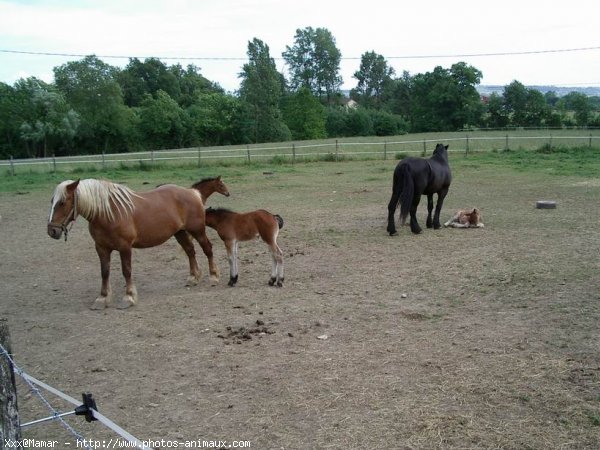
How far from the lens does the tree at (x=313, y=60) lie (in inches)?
3246

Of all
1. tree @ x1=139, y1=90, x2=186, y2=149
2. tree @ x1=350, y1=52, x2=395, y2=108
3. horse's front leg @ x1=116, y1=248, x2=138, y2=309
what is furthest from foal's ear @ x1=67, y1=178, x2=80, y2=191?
tree @ x1=350, y1=52, x2=395, y2=108

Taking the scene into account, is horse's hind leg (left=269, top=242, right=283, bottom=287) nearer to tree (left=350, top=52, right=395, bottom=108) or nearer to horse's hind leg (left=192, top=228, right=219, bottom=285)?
horse's hind leg (left=192, top=228, right=219, bottom=285)

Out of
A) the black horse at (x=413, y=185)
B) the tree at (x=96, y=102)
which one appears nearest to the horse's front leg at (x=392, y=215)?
the black horse at (x=413, y=185)

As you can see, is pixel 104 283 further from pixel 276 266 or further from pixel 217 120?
pixel 217 120

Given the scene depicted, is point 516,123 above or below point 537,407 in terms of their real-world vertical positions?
above

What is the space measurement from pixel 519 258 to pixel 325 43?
79238mm

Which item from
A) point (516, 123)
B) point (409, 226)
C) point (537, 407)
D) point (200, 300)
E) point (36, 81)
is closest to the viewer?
point (537, 407)

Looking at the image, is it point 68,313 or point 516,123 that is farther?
point 516,123

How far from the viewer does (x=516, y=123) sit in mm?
60000

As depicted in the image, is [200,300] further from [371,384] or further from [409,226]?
[409,226]

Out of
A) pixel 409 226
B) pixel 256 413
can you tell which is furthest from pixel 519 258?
pixel 256 413

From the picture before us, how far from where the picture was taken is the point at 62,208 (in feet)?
21.9

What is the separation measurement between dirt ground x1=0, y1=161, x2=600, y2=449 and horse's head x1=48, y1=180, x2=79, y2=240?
117cm

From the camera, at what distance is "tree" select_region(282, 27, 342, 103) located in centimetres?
8244
